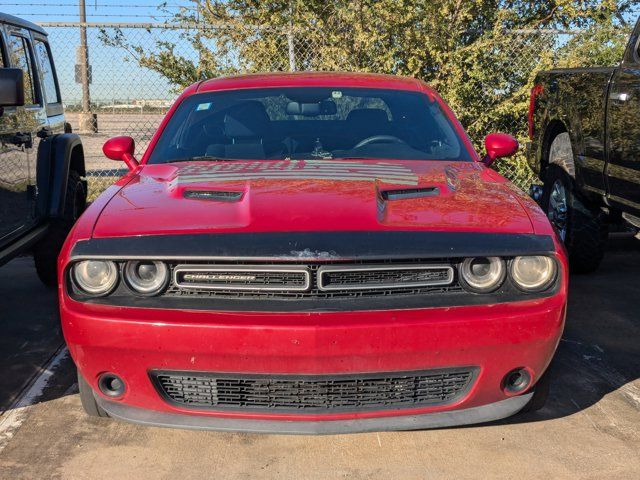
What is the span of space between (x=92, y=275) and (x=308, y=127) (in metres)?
1.77

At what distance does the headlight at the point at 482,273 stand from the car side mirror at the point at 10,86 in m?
2.29

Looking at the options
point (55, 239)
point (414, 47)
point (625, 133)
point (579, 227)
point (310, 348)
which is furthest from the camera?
point (414, 47)

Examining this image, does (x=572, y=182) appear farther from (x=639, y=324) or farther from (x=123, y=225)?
(x=123, y=225)

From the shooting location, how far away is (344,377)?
8.99 ft

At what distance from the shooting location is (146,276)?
2.82 meters

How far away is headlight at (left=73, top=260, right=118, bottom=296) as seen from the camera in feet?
9.22

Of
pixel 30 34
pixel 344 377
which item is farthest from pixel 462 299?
pixel 30 34

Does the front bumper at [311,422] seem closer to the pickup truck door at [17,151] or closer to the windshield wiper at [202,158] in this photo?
the windshield wiper at [202,158]

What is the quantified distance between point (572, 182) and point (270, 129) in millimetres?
2821

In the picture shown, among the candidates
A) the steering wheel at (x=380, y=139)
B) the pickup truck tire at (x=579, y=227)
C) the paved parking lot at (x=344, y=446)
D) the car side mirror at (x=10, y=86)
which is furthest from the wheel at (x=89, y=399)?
the pickup truck tire at (x=579, y=227)

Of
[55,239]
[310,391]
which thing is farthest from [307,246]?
[55,239]

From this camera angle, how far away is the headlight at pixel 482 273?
282 centimetres

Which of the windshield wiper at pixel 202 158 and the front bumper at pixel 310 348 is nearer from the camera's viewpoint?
the front bumper at pixel 310 348

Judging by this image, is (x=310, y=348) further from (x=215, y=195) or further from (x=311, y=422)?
(x=215, y=195)
